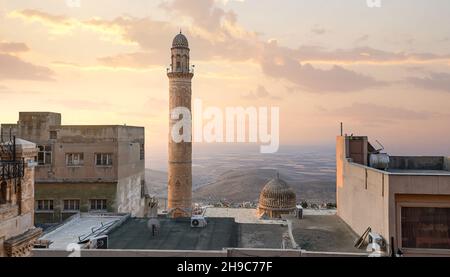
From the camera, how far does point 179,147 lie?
124ft

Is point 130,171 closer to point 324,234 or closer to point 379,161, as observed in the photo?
point 324,234

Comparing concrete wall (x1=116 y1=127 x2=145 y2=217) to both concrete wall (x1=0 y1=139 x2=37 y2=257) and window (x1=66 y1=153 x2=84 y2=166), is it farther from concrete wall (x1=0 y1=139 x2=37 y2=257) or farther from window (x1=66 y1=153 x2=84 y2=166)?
concrete wall (x1=0 y1=139 x2=37 y2=257)

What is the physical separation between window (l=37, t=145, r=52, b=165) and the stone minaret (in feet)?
45.3

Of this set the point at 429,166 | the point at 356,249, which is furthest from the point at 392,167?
the point at 356,249

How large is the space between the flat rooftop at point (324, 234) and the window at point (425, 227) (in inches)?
82.5

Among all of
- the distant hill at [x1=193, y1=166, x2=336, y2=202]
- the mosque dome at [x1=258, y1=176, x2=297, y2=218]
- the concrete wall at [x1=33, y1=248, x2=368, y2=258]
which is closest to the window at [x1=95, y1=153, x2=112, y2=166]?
the concrete wall at [x1=33, y1=248, x2=368, y2=258]

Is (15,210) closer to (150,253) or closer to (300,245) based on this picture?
(150,253)

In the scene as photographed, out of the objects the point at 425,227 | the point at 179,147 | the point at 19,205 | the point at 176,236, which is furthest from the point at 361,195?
the point at 179,147

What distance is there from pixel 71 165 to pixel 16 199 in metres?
11.4

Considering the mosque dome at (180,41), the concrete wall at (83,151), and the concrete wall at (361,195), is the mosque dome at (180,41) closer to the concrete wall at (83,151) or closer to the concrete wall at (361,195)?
the concrete wall at (83,151)

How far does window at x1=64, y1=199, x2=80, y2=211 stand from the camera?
26.0 metres
